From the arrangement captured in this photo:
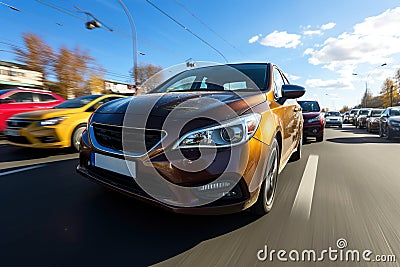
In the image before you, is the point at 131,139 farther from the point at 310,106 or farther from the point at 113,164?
the point at 310,106

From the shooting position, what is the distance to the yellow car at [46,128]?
444 centimetres

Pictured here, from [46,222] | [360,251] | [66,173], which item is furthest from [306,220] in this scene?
[66,173]

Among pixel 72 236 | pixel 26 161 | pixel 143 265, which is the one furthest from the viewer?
pixel 26 161

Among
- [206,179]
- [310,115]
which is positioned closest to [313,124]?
[310,115]

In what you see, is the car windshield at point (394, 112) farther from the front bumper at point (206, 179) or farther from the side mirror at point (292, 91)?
the front bumper at point (206, 179)

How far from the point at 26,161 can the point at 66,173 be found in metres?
1.34

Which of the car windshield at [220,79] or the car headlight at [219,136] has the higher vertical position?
the car windshield at [220,79]

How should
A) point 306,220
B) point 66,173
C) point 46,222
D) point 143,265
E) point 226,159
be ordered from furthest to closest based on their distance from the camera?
1. point 66,173
2. point 306,220
3. point 46,222
4. point 226,159
5. point 143,265

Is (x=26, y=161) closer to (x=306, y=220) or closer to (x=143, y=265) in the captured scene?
(x=143, y=265)

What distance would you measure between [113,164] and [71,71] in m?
27.5

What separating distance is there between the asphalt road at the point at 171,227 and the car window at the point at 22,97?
516 cm

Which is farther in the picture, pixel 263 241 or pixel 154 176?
pixel 263 241

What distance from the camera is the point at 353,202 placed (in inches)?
107

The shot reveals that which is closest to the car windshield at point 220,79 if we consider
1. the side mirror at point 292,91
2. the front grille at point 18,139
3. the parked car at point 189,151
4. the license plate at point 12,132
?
the side mirror at point 292,91
